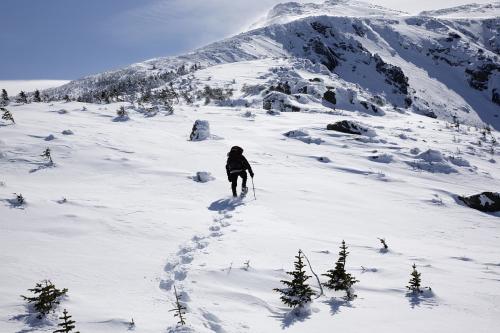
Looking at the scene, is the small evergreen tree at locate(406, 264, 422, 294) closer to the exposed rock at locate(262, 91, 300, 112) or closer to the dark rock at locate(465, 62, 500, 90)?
the exposed rock at locate(262, 91, 300, 112)

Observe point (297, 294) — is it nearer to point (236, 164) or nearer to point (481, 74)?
point (236, 164)

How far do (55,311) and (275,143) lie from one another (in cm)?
1190

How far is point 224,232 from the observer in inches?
244

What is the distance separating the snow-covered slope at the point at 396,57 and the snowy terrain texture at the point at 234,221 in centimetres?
6166

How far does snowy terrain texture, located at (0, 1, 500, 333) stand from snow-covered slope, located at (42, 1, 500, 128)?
202ft

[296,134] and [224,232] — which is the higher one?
[296,134]

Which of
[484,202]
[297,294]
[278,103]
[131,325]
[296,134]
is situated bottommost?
[484,202]

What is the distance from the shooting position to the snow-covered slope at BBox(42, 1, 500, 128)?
3132 inches

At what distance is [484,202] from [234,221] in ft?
23.0

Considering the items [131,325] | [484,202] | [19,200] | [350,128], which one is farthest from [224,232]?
[350,128]

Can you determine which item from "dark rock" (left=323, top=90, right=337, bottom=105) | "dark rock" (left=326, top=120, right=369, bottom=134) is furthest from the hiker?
"dark rock" (left=323, top=90, right=337, bottom=105)

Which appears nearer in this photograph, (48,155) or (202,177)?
(48,155)

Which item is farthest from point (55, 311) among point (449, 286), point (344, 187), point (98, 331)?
point (344, 187)

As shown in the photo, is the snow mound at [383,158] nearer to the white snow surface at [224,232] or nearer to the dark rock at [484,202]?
the white snow surface at [224,232]
